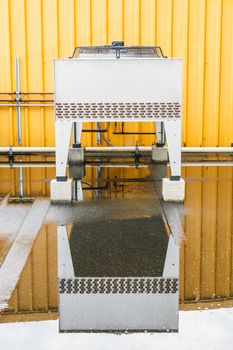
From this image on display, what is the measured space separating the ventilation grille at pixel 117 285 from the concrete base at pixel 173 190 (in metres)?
2.83

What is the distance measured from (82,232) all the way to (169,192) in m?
1.77

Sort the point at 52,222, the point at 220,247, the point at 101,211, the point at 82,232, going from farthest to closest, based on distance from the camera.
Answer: the point at 101,211 → the point at 52,222 → the point at 82,232 → the point at 220,247

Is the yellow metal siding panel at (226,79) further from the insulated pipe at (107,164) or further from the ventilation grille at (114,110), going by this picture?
the ventilation grille at (114,110)

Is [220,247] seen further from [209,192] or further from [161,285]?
[209,192]

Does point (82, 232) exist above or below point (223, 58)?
below

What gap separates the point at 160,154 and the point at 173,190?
3.11 meters

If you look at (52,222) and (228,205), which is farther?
(228,205)

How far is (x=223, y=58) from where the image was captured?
11.1m

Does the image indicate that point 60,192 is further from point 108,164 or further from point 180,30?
point 180,30

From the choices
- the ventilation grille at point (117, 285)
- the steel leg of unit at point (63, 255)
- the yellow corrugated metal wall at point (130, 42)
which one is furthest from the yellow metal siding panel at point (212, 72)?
the ventilation grille at point (117, 285)

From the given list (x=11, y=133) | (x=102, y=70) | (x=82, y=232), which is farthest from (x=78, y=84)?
(x=11, y=133)

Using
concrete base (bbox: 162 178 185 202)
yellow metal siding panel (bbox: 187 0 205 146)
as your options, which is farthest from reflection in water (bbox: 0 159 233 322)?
yellow metal siding panel (bbox: 187 0 205 146)

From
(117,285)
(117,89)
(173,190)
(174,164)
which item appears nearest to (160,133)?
(174,164)

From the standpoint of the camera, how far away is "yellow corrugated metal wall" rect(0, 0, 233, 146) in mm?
10766
